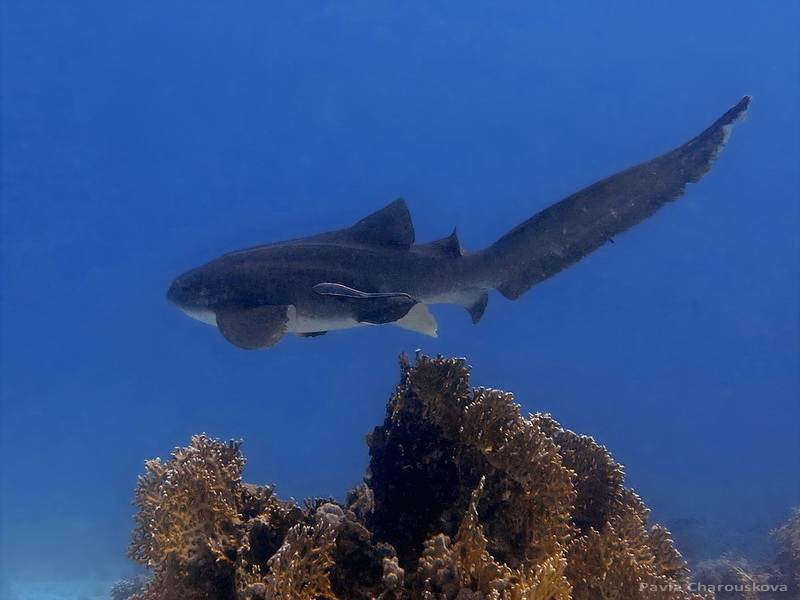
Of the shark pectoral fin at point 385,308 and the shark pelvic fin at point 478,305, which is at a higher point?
the shark pelvic fin at point 478,305

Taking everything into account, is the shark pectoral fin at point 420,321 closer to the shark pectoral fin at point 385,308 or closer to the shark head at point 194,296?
the shark pectoral fin at point 385,308

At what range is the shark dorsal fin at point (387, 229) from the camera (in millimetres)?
6516

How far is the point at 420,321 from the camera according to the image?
261 inches

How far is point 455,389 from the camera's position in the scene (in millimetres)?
5508

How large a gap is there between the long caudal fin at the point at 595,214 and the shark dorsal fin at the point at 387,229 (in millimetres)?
1106

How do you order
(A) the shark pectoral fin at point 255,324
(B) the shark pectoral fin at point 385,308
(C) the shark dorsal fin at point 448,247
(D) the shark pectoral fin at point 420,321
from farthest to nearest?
1. (D) the shark pectoral fin at point 420,321
2. (C) the shark dorsal fin at point 448,247
3. (A) the shark pectoral fin at point 255,324
4. (B) the shark pectoral fin at point 385,308

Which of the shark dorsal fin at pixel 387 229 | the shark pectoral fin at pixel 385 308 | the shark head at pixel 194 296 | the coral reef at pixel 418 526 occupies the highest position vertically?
the shark dorsal fin at pixel 387 229

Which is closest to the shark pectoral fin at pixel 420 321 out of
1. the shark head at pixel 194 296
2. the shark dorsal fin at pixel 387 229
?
the shark dorsal fin at pixel 387 229

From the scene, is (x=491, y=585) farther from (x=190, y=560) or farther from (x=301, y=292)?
(x=301, y=292)

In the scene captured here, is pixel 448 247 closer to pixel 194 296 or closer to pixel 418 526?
pixel 418 526

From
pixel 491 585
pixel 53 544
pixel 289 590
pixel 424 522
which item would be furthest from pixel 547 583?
pixel 53 544

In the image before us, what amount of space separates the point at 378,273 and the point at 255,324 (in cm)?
146

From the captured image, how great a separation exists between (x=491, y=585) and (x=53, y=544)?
155ft

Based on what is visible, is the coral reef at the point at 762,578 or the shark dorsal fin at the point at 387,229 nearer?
the shark dorsal fin at the point at 387,229
